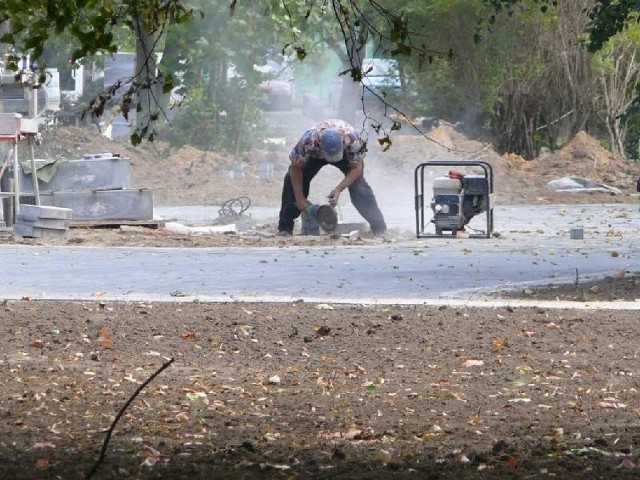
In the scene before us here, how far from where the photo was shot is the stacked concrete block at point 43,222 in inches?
685

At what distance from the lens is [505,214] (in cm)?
2378

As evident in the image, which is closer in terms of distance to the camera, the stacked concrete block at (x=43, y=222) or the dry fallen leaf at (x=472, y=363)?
the dry fallen leaf at (x=472, y=363)

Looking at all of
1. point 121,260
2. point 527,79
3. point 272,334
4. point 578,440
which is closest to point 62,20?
point 578,440

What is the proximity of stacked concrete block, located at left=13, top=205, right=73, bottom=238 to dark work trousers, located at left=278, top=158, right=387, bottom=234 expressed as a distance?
2713 millimetres

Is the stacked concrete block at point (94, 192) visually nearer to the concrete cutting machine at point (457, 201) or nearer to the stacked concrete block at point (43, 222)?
the stacked concrete block at point (43, 222)

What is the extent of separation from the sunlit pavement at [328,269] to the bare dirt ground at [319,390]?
0.80m

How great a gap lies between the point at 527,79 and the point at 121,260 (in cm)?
2032

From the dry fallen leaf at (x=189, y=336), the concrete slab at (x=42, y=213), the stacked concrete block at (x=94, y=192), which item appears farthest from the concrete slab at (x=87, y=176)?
the dry fallen leaf at (x=189, y=336)

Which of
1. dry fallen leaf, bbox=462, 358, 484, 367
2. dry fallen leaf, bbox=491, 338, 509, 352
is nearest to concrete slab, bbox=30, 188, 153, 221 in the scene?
dry fallen leaf, bbox=491, 338, 509, 352

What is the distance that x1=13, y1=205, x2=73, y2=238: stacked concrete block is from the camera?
17.4m

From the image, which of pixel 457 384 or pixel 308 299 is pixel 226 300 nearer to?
pixel 308 299

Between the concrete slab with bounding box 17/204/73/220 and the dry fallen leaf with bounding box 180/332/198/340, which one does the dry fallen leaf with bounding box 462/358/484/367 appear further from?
the concrete slab with bounding box 17/204/73/220

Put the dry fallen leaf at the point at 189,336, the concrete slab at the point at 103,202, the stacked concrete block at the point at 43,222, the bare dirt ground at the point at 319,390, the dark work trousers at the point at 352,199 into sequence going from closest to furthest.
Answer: the bare dirt ground at the point at 319,390 < the dry fallen leaf at the point at 189,336 < the stacked concrete block at the point at 43,222 < the dark work trousers at the point at 352,199 < the concrete slab at the point at 103,202

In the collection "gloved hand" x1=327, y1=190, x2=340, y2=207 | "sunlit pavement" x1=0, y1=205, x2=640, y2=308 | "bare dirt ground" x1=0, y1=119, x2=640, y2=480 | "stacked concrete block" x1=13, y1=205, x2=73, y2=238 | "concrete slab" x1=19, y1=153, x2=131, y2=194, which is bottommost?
"bare dirt ground" x1=0, y1=119, x2=640, y2=480
